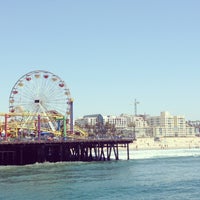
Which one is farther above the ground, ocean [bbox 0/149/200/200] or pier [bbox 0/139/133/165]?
pier [bbox 0/139/133/165]

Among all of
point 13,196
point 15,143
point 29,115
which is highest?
point 29,115

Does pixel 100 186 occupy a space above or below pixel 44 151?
below

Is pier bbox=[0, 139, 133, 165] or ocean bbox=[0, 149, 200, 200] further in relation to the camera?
pier bbox=[0, 139, 133, 165]

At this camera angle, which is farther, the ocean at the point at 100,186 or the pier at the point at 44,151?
the pier at the point at 44,151

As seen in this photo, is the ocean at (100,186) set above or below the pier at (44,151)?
below

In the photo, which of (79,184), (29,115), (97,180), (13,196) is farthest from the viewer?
(29,115)

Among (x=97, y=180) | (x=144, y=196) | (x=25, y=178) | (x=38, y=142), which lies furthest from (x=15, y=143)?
(x=144, y=196)

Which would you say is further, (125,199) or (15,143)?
(15,143)

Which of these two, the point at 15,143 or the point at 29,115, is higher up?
the point at 29,115

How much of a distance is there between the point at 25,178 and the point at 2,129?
1538 inches

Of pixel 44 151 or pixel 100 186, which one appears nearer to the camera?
pixel 100 186

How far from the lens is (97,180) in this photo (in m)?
45.7

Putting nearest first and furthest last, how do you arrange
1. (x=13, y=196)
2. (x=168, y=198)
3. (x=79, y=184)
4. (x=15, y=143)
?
(x=168, y=198), (x=13, y=196), (x=79, y=184), (x=15, y=143)

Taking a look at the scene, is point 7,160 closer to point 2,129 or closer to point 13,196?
point 2,129
